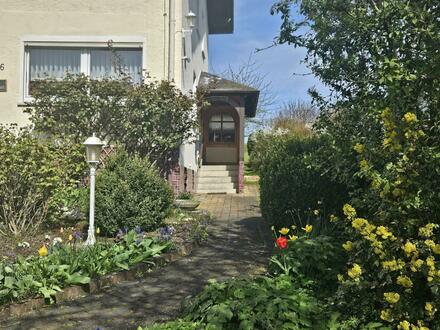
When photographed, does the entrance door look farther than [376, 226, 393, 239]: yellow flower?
Yes

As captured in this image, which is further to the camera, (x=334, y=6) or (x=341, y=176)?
(x=334, y=6)

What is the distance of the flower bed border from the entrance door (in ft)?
43.8

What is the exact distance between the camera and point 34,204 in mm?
7383

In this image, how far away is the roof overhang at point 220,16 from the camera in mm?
20703

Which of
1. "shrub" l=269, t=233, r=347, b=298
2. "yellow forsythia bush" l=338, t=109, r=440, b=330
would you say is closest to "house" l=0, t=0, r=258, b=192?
"shrub" l=269, t=233, r=347, b=298

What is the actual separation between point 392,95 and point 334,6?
2.19 metres

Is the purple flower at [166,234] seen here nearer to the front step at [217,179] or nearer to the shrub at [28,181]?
the shrub at [28,181]

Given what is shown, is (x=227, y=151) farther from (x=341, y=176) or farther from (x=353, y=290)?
(x=353, y=290)

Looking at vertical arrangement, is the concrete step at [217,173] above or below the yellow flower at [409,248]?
above

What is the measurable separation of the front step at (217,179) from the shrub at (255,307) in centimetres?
1177

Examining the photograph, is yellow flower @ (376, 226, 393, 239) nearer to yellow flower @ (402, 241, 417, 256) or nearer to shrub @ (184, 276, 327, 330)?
yellow flower @ (402, 241, 417, 256)

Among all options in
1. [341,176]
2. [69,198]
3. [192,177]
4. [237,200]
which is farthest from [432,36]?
[192,177]

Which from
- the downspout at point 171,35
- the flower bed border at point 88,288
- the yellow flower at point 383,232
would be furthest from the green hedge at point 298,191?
the downspout at point 171,35

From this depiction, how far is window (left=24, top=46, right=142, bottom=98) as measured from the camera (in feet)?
36.7
